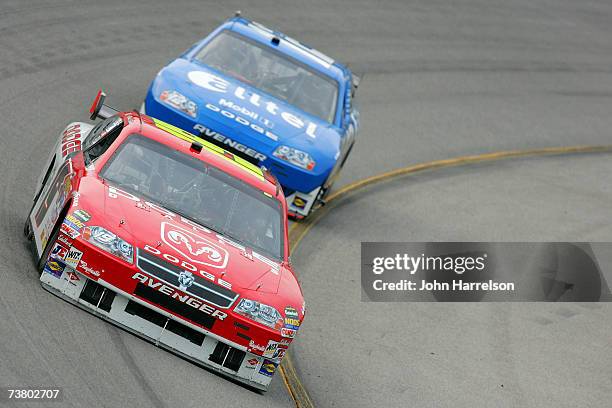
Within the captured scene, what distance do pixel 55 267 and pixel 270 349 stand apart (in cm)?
164

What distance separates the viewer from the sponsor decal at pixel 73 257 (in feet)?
26.0

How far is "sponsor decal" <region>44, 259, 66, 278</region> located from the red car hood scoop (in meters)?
0.46

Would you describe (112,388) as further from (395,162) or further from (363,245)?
(395,162)

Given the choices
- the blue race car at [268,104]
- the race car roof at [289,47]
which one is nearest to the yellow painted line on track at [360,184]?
the blue race car at [268,104]

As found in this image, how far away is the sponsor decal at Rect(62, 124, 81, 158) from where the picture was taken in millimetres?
9375

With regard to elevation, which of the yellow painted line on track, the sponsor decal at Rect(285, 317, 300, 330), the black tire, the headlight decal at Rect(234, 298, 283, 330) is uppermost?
the headlight decal at Rect(234, 298, 283, 330)

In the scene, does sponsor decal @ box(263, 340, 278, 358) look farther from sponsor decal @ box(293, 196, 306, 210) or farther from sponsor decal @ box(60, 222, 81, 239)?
sponsor decal @ box(293, 196, 306, 210)

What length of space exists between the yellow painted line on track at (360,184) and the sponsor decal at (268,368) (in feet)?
1.39

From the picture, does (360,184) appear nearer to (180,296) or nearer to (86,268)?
(180,296)

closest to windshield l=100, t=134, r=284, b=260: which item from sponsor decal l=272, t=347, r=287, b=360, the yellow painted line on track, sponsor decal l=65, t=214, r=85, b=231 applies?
sponsor decal l=65, t=214, r=85, b=231

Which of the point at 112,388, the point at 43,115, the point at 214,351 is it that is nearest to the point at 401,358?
the point at 214,351

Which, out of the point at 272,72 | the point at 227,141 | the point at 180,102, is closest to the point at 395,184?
the point at 272,72

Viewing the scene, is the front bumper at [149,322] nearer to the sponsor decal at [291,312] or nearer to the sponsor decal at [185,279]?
the sponsor decal at [185,279]

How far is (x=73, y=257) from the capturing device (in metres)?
7.93
